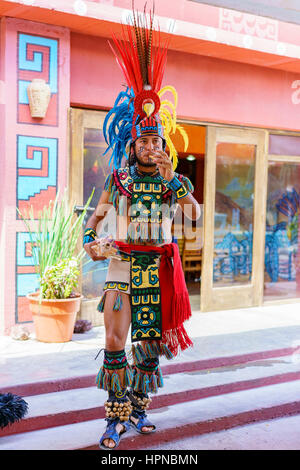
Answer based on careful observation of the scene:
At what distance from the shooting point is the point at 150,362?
10.4 ft

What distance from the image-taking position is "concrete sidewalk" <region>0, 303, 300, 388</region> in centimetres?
409

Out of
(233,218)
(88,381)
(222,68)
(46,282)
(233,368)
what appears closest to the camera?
(88,381)

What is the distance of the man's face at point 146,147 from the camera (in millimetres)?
3055

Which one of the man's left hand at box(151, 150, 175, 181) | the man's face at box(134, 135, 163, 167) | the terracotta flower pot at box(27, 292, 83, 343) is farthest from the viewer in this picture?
the terracotta flower pot at box(27, 292, 83, 343)

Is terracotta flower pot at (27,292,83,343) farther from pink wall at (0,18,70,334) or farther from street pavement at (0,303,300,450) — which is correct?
pink wall at (0,18,70,334)

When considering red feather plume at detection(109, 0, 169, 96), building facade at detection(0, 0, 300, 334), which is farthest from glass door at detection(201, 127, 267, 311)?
red feather plume at detection(109, 0, 169, 96)

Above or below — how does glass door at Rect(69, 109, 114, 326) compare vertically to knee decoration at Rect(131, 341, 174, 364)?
above

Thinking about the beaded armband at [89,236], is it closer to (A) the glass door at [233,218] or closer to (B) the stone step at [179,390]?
(B) the stone step at [179,390]

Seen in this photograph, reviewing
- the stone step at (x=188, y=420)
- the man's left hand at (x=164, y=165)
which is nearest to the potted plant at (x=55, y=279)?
the stone step at (x=188, y=420)

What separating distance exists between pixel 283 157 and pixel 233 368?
3603mm

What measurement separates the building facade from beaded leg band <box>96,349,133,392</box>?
7.96 feet

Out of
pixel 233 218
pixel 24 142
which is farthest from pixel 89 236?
pixel 233 218
